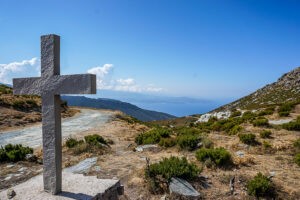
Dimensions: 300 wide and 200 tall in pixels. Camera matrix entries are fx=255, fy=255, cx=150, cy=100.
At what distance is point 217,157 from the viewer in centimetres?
886

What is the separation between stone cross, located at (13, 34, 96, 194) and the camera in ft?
16.6

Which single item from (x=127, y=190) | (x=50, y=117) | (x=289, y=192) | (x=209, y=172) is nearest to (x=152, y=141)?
(x=209, y=172)

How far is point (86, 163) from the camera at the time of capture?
9672 mm

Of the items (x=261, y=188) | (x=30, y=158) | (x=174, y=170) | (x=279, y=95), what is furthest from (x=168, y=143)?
(x=279, y=95)

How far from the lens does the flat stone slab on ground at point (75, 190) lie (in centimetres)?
→ 520

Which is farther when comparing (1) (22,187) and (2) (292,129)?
(2) (292,129)

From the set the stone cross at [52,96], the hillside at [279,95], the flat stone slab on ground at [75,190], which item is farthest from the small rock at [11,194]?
the hillside at [279,95]

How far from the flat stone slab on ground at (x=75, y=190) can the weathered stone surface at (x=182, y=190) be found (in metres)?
1.38

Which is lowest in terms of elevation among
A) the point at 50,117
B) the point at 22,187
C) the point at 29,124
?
the point at 29,124

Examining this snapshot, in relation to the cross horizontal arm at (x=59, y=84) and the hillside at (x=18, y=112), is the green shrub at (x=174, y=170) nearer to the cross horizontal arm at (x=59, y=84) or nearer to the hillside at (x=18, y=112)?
the cross horizontal arm at (x=59, y=84)

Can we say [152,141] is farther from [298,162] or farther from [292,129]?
[292,129]

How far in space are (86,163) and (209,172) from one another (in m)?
4.56

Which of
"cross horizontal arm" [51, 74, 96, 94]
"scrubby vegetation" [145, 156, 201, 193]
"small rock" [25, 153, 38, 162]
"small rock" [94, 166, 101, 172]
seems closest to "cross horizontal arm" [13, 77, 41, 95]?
"cross horizontal arm" [51, 74, 96, 94]

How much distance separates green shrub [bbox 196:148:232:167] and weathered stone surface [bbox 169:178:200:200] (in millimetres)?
2216
